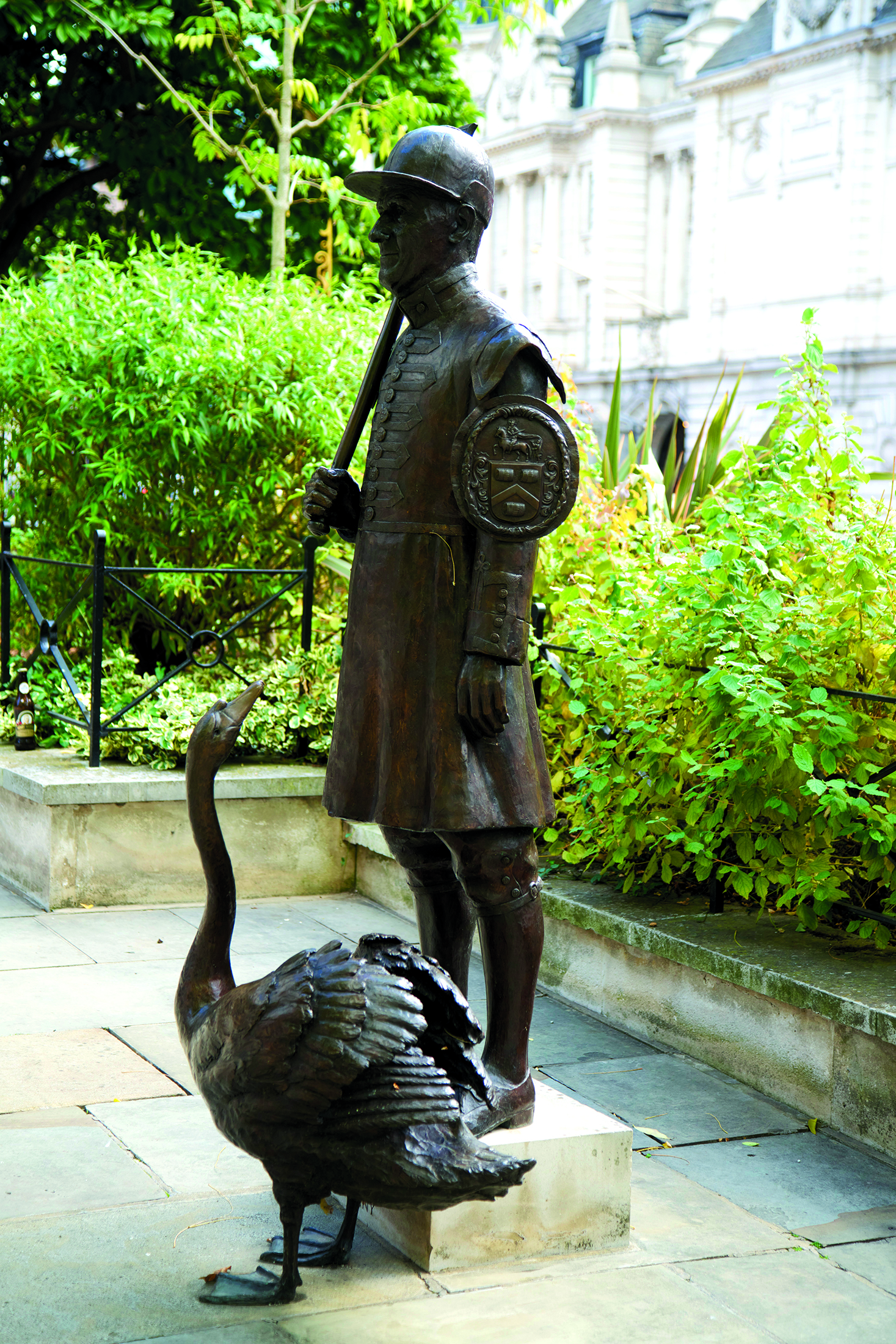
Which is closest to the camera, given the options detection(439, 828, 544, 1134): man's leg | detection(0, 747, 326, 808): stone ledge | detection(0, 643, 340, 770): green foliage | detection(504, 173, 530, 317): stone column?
detection(439, 828, 544, 1134): man's leg

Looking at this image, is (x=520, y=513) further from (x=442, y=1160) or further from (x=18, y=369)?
(x=18, y=369)

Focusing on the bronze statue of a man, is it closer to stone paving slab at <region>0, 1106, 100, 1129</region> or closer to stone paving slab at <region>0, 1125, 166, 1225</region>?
stone paving slab at <region>0, 1125, 166, 1225</region>

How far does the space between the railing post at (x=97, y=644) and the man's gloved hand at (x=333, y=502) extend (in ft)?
9.71

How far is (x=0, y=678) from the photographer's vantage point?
24.4 ft

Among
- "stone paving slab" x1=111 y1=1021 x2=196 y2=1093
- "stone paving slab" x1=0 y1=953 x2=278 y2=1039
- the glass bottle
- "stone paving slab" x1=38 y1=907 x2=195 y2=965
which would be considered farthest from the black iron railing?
"stone paving slab" x1=111 y1=1021 x2=196 y2=1093

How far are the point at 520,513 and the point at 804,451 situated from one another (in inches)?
90.2

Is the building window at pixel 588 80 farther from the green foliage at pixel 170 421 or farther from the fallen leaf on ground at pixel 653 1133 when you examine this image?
the fallen leaf on ground at pixel 653 1133

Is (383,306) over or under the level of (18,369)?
over

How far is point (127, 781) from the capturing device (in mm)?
5883

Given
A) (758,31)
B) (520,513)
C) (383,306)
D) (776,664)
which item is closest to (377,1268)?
(520,513)

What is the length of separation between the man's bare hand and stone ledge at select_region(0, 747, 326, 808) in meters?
2.82

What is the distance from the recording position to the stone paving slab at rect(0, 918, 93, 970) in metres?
5.11

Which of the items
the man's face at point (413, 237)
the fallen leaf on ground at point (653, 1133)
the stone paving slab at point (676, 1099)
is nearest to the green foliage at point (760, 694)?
the stone paving slab at point (676, 1099)

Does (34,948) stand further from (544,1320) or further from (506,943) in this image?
(544,1320)
